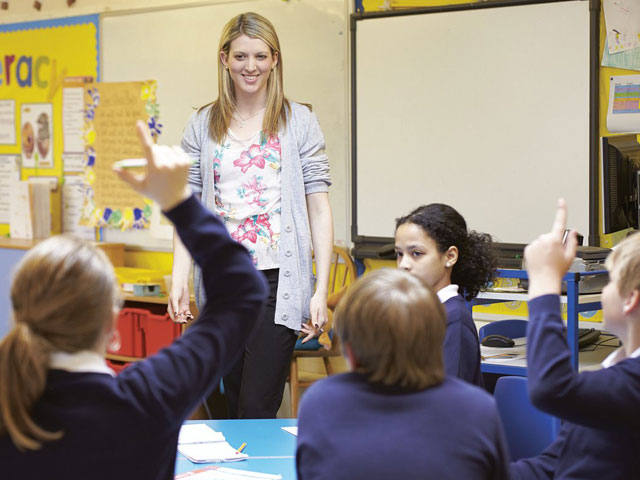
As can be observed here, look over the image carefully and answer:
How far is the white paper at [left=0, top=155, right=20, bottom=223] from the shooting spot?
5621mm

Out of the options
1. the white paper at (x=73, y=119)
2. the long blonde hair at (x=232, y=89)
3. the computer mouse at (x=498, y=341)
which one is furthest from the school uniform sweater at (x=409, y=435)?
the white paper at (x=73, y=119)

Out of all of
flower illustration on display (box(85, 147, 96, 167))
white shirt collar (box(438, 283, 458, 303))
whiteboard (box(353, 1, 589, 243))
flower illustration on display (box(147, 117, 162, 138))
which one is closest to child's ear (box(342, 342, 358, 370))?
white shirt collar (box(438, 283, 458, 303))

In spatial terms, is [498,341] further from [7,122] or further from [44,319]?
[7,122]

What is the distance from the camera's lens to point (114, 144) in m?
5.13

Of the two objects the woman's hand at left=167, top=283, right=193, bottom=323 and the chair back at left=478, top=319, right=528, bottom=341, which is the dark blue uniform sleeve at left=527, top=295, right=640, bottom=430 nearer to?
the woman's hand at left=167, top=283, right=193, bottom=323

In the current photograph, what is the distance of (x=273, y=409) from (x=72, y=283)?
136cm

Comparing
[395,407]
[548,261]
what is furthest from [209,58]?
[395,407]

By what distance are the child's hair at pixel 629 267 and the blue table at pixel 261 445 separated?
0.71 metres

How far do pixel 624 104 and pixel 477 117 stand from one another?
0.63 m

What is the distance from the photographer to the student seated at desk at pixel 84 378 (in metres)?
0.99

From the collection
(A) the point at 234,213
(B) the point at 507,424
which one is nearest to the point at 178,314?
(A) the point at 234,213

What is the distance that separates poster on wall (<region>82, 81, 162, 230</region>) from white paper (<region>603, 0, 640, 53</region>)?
2.51 metres

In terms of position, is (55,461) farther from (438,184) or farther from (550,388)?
(438,184)

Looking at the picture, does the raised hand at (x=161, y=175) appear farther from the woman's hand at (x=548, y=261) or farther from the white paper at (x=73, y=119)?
the white paper at (x=73, y=119)
